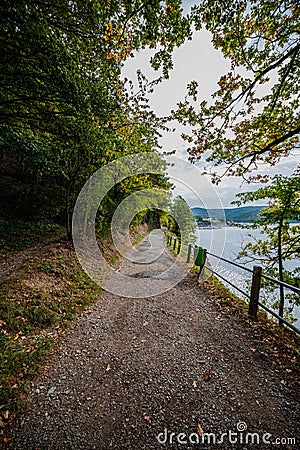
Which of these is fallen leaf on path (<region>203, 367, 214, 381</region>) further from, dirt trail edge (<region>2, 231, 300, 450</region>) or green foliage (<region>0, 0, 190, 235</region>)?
green foliage (<region>0, 0, 190, 235</region>)

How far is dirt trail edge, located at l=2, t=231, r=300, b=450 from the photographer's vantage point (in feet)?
6.13

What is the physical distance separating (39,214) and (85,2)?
782 cm

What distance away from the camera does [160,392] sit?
2355mm

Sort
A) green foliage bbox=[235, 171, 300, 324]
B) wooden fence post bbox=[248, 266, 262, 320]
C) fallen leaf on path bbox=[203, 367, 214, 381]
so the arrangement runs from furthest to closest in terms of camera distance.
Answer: green foliage bbox=[235, 171, 300, 324] < wooden fence post bbox=[248, 266, 262, 320] < fallen leaf on path bbox=[203, 367, 214, 381]

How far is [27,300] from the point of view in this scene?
375 centimetres

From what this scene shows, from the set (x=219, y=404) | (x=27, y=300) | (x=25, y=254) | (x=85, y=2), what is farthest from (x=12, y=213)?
(x=219, y=404)

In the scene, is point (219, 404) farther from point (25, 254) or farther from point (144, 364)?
point (25, 254)

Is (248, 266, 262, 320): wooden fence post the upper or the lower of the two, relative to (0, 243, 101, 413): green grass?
upper
